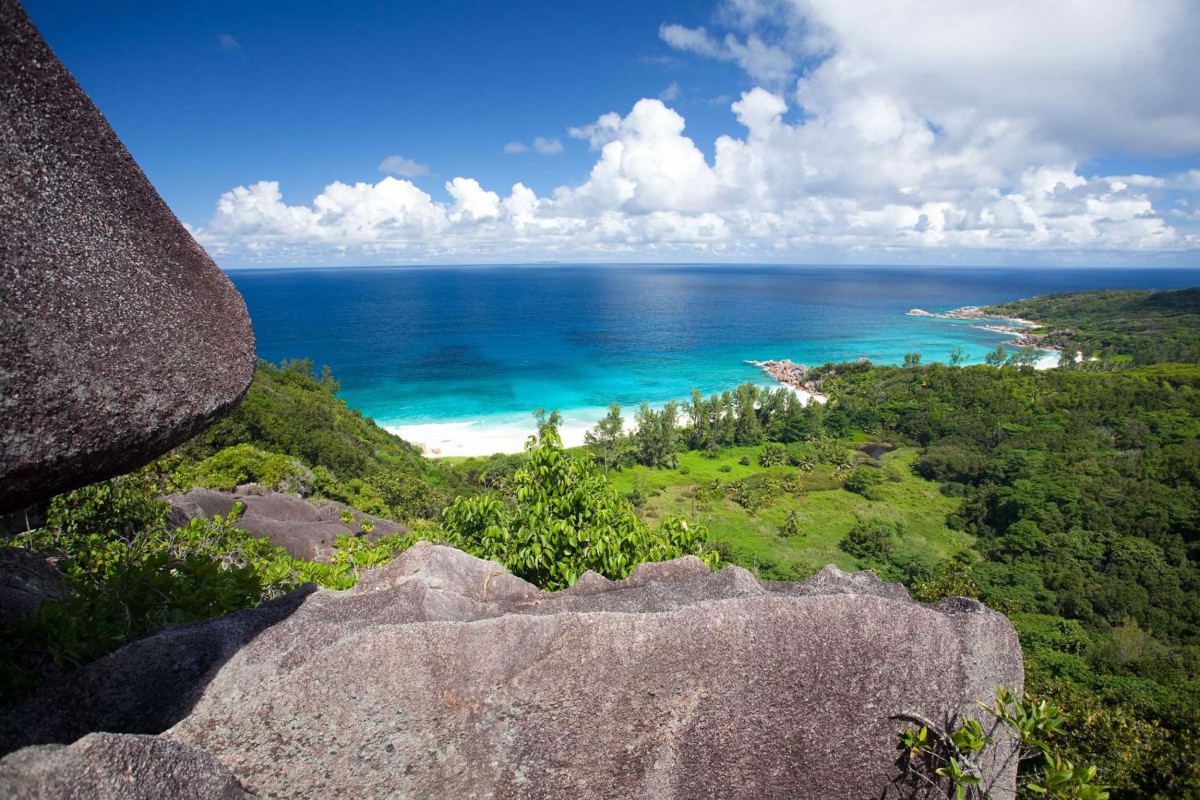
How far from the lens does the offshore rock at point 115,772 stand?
3.02 metres

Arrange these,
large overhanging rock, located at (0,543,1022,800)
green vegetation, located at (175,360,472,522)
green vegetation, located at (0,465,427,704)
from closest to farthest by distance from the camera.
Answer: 1. large overhanging rock, located at (0,543,1022,800)
2. green vegetation, located at (0,465,427,704)
3. green vegetation, located at (175,360,472,522)

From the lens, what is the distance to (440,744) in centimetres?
489

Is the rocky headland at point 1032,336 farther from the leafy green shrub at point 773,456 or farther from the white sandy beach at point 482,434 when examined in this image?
the white sandy beach at point 482,434

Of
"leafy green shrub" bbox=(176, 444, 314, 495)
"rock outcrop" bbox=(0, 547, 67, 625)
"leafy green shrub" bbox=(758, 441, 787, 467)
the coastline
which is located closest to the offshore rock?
"rock outcrop" bbox=(0, 547, 67, 625)

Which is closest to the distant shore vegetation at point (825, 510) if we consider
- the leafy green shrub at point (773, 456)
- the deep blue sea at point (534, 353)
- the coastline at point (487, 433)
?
the leafy green shrub at point (773, 456)

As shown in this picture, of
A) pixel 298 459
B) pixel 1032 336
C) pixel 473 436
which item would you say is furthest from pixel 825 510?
pixel 1032 336

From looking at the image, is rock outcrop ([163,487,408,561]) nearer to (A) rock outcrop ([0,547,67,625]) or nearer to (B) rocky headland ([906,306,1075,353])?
(A) rock outcrop ([0,547,67,625])

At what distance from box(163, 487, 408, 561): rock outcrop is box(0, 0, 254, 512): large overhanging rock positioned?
38.8 ft

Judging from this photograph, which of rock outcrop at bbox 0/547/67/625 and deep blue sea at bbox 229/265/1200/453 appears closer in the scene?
rock outcrop at bbox 0/547/67/625

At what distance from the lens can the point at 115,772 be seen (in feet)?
11.1

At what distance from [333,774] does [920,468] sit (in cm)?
8116

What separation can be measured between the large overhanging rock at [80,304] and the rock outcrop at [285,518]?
11.8 m

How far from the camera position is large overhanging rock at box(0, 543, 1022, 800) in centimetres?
469

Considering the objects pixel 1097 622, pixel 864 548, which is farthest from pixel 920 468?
pixel 1097 622
